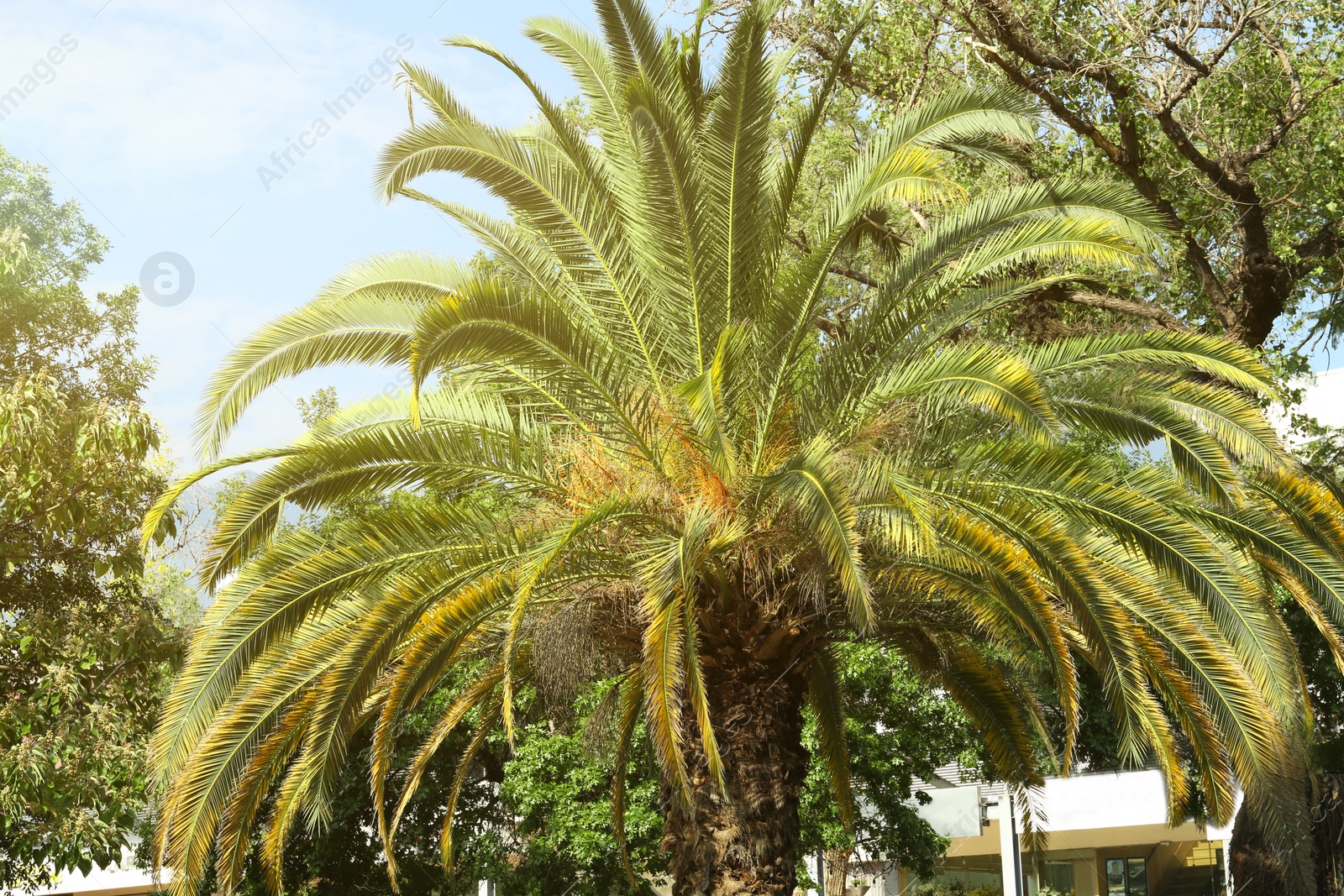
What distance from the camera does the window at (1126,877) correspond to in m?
31.8

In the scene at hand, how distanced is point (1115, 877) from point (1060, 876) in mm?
2200

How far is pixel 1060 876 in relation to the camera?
31.0 metres

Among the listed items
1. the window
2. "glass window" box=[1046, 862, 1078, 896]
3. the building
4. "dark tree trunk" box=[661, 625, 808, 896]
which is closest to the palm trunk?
the building

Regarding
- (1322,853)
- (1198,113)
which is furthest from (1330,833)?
(1198,113)

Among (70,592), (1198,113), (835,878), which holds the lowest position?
(835,878)

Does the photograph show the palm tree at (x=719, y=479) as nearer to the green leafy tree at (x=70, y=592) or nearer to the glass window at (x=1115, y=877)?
the green leafy tree at (x=70, y=592)

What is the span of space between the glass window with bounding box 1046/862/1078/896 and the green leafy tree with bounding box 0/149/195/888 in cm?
2391

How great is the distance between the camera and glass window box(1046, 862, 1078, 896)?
30314 millimetres

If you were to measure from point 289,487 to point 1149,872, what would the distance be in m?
30.4

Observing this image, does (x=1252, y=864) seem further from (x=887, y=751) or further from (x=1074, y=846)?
(x=1074, y=846)

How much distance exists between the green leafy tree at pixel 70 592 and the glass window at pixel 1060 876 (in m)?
23.9

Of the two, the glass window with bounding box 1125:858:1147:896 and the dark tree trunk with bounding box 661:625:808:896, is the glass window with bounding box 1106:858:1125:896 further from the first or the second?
the dark tree trunk with bounding box 661:625:808:896

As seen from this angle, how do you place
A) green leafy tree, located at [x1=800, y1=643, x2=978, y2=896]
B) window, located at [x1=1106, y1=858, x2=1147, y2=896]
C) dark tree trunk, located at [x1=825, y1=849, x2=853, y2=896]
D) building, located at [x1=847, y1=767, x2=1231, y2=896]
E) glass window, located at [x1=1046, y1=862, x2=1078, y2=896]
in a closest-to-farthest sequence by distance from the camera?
green leafy tree, located at [x1=800, y1=643, x2=978, y2=896] → dark tree trunk, located at [x1=825, y1=849, x2=853, y2=896] → building, located at [x1=847, y1=767, x2=1231, y2=896] → glass window, located at [x1=1046, y1=862, x2=1078, y2=896] → window, located at [x1=1106, y1=858, x2=1147, y2=896]

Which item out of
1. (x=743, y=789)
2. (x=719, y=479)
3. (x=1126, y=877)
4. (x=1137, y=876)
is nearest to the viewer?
(x=719, y=479)
